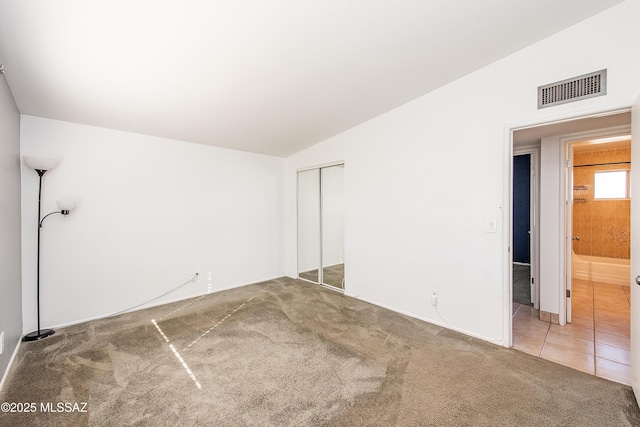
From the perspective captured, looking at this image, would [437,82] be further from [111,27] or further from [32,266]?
[32,266]

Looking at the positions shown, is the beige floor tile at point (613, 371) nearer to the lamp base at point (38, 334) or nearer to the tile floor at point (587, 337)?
the tile floor at point (587, 337)

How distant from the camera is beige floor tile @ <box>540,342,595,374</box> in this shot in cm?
220

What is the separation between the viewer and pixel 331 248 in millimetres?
4586

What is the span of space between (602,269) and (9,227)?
26.0 feet

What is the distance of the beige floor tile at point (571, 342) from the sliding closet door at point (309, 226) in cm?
312

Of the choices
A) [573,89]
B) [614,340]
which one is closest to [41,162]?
[573,89]

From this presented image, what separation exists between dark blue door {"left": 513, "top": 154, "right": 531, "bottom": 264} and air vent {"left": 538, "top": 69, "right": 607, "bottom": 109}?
330 centimetres

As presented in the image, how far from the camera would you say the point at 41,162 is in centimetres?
265

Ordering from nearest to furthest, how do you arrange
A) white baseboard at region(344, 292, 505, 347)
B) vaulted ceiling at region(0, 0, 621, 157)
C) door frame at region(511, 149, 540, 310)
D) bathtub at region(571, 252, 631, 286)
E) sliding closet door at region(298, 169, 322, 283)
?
vaulted ceiling at region(0, 0, 621, 157), white baseboard at region(344, 292, 505, 347), door frame at region(511, 149, 540, 310), bathtub at region(571, 252, 631, 286), sliding closet door at region(298, 169, 322, 283)

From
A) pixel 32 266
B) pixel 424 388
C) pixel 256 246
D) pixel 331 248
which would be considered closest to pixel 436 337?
pixel 424 388

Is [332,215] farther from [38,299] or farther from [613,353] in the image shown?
[38,299]

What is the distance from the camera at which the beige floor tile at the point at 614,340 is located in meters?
2.52

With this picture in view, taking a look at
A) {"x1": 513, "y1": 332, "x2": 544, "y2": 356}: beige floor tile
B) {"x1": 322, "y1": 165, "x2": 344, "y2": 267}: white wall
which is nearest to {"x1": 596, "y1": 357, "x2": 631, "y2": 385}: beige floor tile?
{"x1": 513, "y1": 332, "x2": 544, "y2": 356}: beige floor tile

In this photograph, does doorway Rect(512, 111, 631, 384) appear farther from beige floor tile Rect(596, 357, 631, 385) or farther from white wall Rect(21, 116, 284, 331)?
white wall Rect(21, 116, 284, 331)
